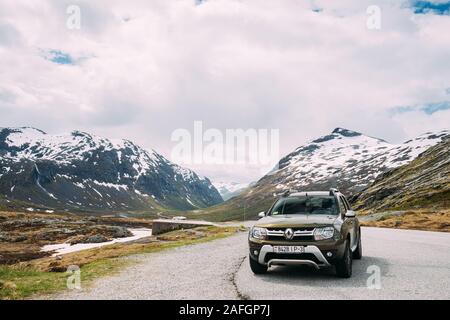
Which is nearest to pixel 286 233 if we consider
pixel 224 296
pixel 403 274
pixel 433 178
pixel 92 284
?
pixel 224 296

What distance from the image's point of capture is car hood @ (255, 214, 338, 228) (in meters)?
11.7

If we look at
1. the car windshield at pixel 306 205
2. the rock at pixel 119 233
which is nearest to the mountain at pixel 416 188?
the rock at pixel 119 233

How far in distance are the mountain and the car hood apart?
77.3 m

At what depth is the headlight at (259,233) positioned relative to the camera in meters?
12.2

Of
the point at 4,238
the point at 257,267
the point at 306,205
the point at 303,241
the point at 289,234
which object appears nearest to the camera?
the point at 303,241

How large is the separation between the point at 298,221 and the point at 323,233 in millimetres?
809

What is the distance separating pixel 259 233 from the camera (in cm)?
1230

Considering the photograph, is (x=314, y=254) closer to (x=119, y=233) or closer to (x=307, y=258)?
(x=307, y=258)

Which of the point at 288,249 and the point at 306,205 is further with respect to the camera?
the point at 306,205

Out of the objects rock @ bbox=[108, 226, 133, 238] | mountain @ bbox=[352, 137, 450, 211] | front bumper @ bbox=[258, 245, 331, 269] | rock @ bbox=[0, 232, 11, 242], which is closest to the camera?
front bumper @ bbox=[258, 245, 331, 269]

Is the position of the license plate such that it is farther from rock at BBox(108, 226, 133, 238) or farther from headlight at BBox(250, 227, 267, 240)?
rock at BBox(108, 226, 133, 238)

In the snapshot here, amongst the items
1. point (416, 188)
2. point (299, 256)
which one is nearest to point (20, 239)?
point (299, 256)

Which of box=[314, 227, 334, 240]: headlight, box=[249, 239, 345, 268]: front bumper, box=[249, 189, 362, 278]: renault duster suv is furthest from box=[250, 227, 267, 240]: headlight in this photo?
box=[314, 227, 334, 240]: headlight
